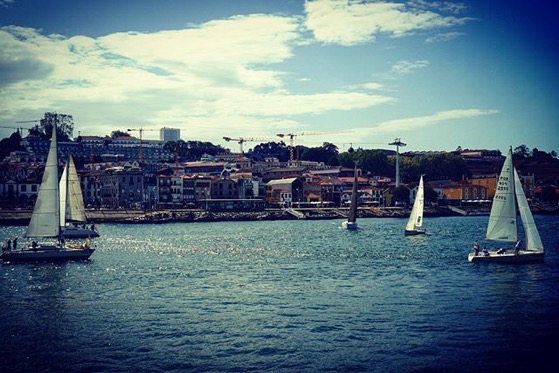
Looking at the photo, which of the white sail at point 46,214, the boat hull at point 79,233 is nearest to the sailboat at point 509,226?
the white sail at point 46,214

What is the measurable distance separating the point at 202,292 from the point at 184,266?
14.0 meters

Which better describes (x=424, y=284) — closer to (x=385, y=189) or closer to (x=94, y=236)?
(x=94, y=236)

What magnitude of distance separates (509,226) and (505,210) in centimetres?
143

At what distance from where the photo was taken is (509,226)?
161 ft

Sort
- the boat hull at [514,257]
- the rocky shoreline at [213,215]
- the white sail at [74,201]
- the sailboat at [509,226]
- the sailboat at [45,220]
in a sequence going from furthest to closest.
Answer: the rocky shoreline at [213,215] < the white sail at [74,201] < the sailboat at [45,220] < the sailboat at [509,226] < the boat hull at [514,257]

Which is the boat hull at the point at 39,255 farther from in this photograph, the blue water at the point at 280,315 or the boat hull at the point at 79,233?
the boat hull at the point at 79,233

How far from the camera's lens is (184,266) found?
51719 mm

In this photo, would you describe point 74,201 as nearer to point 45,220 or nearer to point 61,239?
point 61,239

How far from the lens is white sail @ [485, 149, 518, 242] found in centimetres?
4903

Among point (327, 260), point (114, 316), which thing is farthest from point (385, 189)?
point (114, 316)

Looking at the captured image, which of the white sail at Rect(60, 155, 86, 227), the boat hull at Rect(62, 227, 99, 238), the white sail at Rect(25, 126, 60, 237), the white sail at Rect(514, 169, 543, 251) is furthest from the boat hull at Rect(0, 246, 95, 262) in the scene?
the white sail at Rect(514, 169, 543, 251)

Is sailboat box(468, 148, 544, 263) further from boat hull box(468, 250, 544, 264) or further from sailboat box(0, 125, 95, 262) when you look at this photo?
sailboat box(0, 125, 95, 262)

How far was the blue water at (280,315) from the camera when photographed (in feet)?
77.3

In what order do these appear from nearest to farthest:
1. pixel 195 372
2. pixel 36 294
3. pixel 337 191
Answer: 1. pixel 195 372
2. pixel 36 294
3. pixel 337 191
